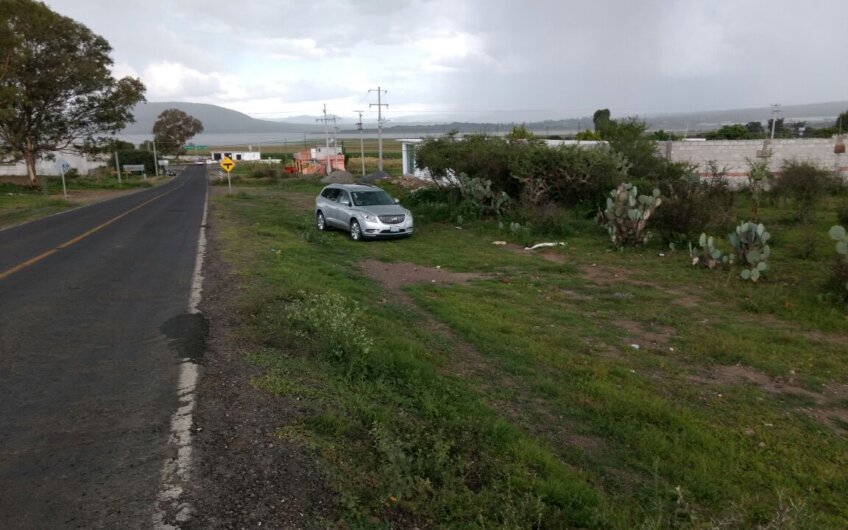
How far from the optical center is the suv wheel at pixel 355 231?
18.2 metres

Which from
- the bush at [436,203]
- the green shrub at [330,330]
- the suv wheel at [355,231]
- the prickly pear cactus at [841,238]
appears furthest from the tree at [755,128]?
the green shrub at [330,330]

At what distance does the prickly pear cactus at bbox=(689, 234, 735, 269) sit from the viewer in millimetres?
12469

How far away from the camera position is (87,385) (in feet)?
16.9

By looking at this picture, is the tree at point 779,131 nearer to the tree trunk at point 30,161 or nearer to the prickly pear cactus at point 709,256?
the prickly pear cactus at point 709,256

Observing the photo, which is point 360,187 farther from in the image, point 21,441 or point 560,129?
point 560,129

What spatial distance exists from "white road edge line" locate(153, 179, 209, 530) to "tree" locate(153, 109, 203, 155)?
14057 centimetres

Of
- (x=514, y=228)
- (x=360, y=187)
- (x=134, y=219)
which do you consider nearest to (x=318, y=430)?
(x=514, y=228)

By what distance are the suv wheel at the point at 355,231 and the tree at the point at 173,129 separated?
128m

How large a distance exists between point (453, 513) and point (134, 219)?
2206 centimetres

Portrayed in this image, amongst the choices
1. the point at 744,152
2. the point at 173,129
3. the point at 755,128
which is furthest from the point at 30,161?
the point at 173,129

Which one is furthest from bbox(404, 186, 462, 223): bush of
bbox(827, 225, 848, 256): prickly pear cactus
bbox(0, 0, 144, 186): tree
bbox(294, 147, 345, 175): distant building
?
bbox(294, 147, 345, 175): distant building

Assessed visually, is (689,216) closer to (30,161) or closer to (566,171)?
(566,171)

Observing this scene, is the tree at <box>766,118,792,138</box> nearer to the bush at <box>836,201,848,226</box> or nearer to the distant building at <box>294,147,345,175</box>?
the bush at <box>836,201,848,226</box>

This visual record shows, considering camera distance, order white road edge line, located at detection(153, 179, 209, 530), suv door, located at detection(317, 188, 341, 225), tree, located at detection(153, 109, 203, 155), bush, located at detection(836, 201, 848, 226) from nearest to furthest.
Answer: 1. white road edge line, located at detection(153, 179, 209, 530)
2. bush, located at detection(836, 201, 848, 226)
3. suv door, located at detection(317, 188, 341, 225)
4. tree, located at detection(153, 109, 203, 155)
